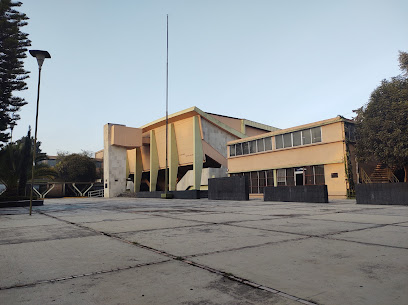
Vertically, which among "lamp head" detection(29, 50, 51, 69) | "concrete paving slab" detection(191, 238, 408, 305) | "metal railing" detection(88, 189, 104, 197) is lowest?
"concrete paving slab" detection(191, 238, 408, 305)

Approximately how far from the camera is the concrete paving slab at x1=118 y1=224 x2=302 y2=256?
4301 mm

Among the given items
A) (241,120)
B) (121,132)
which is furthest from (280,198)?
(121,132)

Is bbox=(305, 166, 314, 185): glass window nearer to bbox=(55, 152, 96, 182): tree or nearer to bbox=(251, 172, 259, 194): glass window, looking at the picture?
bbox=(251, 172, 259, 194): glass window

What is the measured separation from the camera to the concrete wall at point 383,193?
13.9 m

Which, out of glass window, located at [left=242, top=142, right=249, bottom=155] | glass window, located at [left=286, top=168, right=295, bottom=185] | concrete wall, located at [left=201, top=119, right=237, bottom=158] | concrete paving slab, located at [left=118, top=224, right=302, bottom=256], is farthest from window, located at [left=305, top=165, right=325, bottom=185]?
concrete paving slab, located at [left=118, top=224, right=302, bottom=256]

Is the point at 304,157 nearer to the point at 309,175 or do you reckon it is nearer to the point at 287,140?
the point at 309,175

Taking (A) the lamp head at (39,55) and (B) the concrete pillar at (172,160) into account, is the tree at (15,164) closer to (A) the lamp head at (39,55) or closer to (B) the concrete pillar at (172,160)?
(A) the lamp head at (39,55)

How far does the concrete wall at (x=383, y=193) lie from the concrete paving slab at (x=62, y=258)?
46.3 feet

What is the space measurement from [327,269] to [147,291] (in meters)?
1.90

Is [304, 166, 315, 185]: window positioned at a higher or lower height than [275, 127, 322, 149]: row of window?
lower

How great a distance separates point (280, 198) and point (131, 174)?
46.7 meters

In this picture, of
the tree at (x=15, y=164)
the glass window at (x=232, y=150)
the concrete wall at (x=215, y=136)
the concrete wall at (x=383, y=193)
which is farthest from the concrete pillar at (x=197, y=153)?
the concrete wall at (x=383, y=193)

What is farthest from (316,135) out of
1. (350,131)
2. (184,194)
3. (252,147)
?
(184,194)

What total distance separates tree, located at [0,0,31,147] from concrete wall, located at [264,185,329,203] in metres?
18.4
